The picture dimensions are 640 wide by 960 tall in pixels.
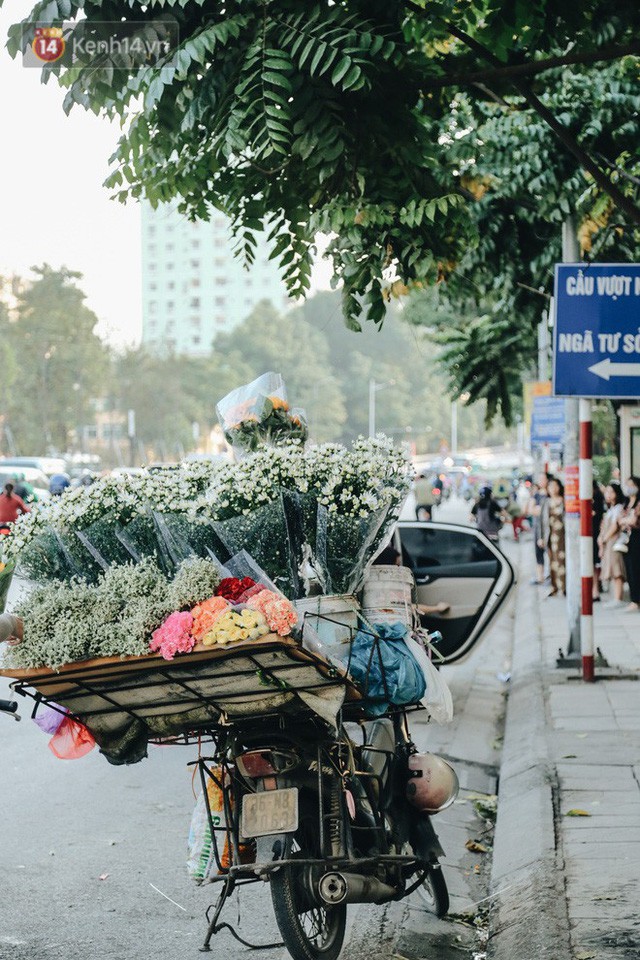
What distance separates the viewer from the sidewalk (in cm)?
449

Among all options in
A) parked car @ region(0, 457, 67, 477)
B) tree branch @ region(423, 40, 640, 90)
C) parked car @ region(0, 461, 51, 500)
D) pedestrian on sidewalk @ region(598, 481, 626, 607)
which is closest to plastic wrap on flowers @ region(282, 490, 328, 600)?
tree branch @ region(423, 40, 640, 90)

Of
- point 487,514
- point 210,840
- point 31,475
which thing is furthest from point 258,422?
point 31,475

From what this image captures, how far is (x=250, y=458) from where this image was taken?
14.5 feet

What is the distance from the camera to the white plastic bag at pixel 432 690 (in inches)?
176

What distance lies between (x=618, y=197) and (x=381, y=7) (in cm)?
251

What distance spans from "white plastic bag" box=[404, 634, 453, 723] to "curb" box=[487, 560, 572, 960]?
0.84m

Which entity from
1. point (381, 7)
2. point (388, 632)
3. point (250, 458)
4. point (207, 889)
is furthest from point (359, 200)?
point (207, 889)

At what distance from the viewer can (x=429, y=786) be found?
15.7 ft

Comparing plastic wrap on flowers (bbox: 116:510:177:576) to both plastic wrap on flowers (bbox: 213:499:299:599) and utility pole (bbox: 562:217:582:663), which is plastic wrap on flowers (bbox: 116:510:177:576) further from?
utility pole (bbox: 562:217:582:663)

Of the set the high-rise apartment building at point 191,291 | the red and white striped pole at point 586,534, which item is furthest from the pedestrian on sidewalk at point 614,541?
the high-rise apartment building at point 191,291

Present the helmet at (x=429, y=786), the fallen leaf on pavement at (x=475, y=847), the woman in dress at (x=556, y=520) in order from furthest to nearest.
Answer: the woman in dress at (x=556, y=520) → the fallen leaf on pavement at (x=475, y=847) → the helmet at (x=429, y=786)

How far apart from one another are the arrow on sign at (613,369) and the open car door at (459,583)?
1473 millimetres

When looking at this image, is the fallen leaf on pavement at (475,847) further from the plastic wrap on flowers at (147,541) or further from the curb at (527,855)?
the plastic wrap on flowers at (147,541)

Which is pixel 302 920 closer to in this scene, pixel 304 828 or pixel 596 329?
pixel 304 828
